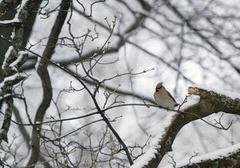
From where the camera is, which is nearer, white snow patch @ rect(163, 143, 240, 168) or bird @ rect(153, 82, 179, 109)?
white snow patch @ rect(163, 143, 240, 168)

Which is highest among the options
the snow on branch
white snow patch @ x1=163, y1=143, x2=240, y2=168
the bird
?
the bird

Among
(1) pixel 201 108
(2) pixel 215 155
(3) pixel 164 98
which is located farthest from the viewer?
(3) pixel 164 98

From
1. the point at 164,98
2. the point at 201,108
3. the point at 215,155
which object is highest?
the point at 164,98

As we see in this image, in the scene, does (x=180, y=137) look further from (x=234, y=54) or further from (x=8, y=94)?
(x=8, y=94)

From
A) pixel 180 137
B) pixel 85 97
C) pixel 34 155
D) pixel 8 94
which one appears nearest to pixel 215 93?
pixel 8 94

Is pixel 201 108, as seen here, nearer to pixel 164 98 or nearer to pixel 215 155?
pixel 215 155

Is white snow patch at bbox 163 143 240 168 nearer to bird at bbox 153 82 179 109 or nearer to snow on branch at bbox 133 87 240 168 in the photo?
snow on branch at bbox 133 87 240 168

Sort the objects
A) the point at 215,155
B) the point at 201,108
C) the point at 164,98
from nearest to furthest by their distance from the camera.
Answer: the point at 215,155 → the point at 201,108 → the point at 164,98

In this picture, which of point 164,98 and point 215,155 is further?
point 164,98

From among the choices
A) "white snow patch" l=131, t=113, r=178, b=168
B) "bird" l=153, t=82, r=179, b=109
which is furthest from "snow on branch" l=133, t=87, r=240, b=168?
"bird" l=153, t=82, r=179, b=109

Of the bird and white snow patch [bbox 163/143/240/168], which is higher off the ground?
the bird

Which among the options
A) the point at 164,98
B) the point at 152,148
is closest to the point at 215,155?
the point at 152,148

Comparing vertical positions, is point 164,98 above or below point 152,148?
above

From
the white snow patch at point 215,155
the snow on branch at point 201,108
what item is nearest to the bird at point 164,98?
the snow on branch at point 201,108
